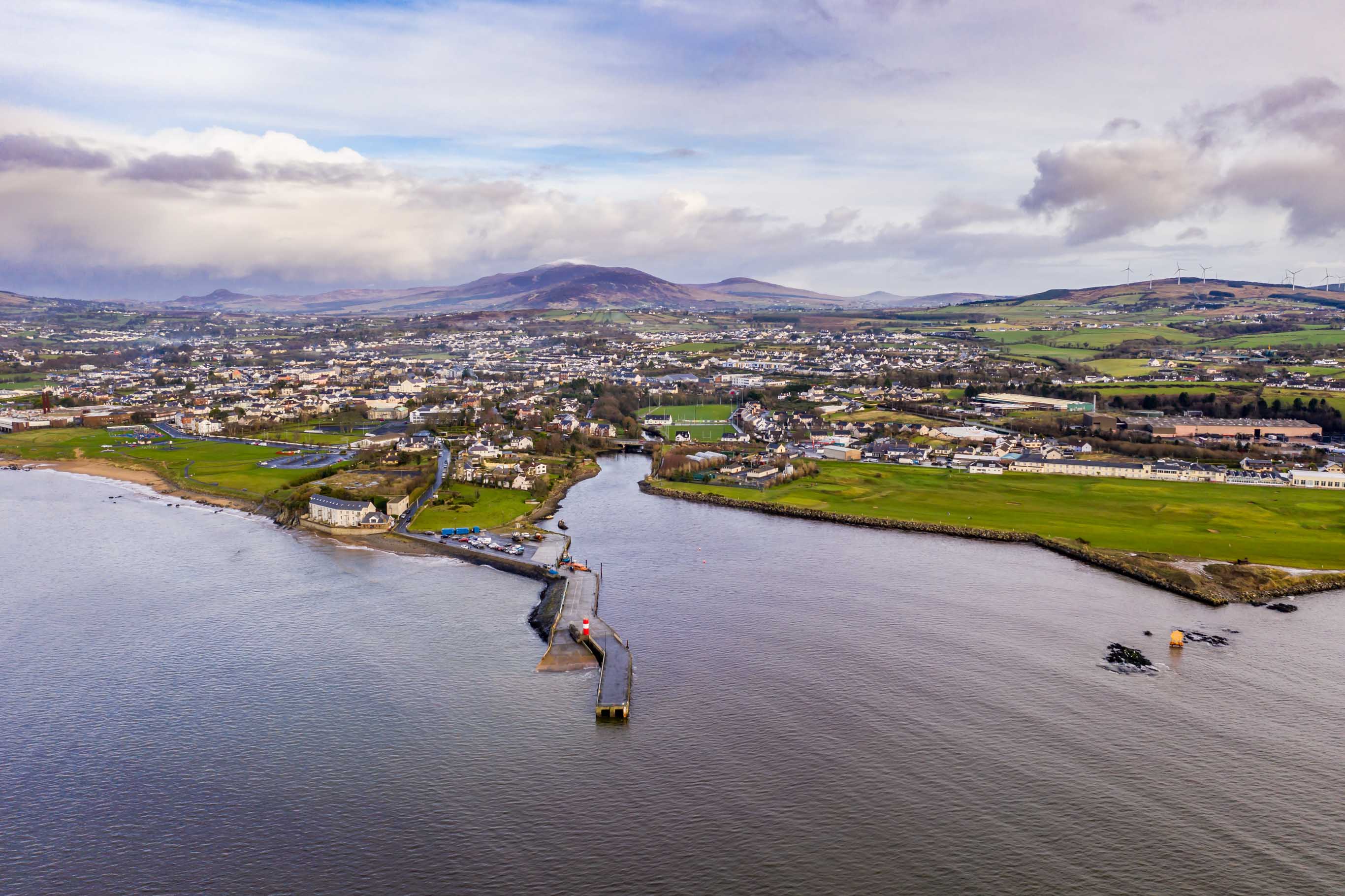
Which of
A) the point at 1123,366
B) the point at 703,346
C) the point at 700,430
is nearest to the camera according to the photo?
the point at 700,430

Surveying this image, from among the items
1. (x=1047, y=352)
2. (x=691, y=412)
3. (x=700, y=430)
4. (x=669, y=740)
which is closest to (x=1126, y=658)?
(x=669, y=740)

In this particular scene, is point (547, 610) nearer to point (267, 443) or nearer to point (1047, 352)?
point (267, 443)

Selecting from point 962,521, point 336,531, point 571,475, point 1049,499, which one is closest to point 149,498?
point 336,531

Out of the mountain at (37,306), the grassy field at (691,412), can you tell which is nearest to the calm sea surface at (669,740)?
the grassy field at (691,412)

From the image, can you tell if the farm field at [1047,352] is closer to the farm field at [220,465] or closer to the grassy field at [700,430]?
the grassy field at [700,430]

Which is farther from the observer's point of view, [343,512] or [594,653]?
[343,512]
